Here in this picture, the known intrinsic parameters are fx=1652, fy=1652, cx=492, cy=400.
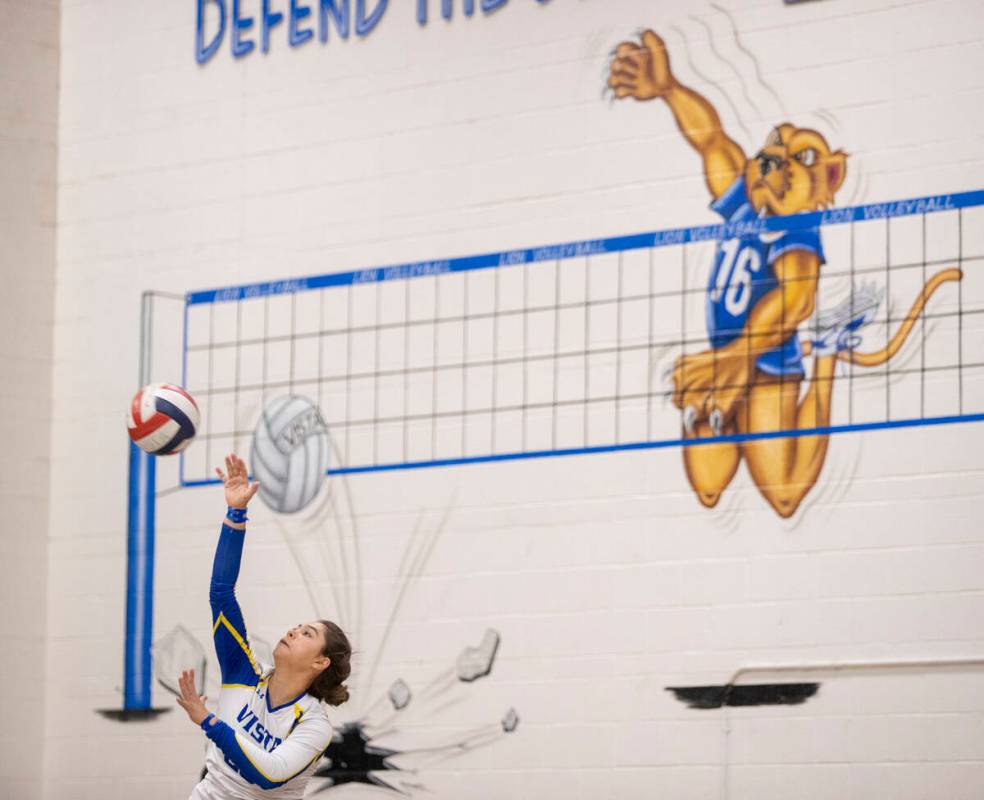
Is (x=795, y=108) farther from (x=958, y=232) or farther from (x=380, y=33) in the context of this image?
(x=380, y=33)

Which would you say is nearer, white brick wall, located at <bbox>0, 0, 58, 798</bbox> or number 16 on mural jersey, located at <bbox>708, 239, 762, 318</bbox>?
number 16 on mural jersey, located at <bbox>708, 239, 762, 318</bbox>

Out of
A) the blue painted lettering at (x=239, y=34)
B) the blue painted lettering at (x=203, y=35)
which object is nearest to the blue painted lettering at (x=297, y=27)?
the blue painted lettering at (x=239, y=34)

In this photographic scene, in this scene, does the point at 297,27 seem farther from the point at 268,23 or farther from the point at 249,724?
the point at 249,724

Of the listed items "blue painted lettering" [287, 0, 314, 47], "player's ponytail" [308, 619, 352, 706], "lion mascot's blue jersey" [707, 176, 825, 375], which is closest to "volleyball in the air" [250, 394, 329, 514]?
"blue painted lettering" [287, 0, 314, 47]

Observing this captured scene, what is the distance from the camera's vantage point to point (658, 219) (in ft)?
22.8

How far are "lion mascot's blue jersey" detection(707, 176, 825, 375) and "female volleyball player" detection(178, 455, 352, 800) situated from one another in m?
2.36

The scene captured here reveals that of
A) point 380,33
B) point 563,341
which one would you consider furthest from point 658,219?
point 380,33

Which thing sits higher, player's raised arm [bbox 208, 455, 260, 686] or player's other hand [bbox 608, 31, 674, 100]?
player's other hand [bbox 608, 31, 674, 100]

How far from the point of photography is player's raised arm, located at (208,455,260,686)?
5098mm

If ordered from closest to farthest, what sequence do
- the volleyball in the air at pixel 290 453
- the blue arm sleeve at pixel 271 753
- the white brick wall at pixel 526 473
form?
the blue arm sleeve at pixel 271 753
the white brick wall at pixel 526 473
the volleyball in the air at pixel 290 453

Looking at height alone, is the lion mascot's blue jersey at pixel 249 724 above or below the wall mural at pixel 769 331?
below

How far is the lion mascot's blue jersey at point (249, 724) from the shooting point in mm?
4914

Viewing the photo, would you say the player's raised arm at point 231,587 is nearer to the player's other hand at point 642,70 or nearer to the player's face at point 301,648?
the player's face at point 301,648

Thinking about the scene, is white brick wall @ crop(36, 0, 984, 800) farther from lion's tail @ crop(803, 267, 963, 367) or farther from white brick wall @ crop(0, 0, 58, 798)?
lion's tail @ crop(803, 267, 963, 367)
